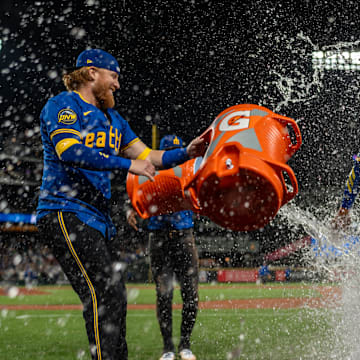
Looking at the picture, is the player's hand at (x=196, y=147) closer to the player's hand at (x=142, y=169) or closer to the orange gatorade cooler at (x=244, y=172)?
the orange gatorade cooler at (x=244, y=172)

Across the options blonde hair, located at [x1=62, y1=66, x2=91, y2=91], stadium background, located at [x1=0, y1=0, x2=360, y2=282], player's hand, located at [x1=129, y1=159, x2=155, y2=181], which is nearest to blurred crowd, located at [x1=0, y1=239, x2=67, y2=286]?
stadium background, located at [x1=0, y1=0, x2=360, y2=282]

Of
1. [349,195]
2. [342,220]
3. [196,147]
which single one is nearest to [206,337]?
[342,220]

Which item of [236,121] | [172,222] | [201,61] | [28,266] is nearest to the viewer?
[236,121]

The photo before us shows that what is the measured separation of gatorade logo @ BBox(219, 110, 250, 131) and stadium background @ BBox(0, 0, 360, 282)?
8.64 m

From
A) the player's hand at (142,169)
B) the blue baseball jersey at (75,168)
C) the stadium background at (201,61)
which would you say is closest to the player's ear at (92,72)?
the blue baseball jersey at (75,168)

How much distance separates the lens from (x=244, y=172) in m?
1.85

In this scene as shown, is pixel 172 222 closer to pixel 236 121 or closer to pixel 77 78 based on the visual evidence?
pixel 77 78

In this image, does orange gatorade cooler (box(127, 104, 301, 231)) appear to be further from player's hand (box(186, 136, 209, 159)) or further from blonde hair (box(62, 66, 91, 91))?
blonde hair (box(62, 66, 91, 91))

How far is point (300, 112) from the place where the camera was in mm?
13547

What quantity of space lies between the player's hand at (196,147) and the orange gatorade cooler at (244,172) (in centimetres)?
26

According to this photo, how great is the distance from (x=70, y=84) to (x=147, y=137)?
1972cm

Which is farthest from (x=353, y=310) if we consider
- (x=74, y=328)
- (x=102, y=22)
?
(x=102, y=22)

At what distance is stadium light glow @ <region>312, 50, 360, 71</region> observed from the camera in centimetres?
1243

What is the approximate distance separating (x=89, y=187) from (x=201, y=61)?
10.1 meters
